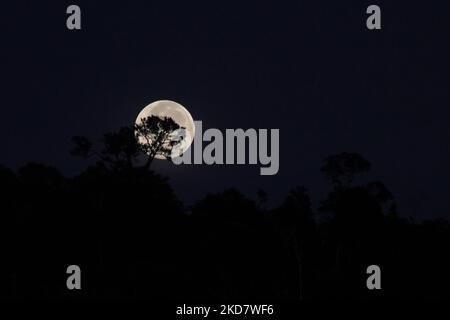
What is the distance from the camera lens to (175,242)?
45.4 metres

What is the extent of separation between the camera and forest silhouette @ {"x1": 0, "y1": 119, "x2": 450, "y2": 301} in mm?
40938

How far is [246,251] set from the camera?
1789 inches

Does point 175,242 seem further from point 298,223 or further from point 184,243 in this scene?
point 298,223

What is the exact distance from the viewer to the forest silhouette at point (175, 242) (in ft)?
134

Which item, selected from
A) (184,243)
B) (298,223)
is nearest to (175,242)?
(184,243)

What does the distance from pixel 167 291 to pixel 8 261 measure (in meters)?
7.21

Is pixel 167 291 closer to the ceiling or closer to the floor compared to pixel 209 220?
closer to the floor

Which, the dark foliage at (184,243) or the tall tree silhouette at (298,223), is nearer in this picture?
the dark foliage at (184,243)

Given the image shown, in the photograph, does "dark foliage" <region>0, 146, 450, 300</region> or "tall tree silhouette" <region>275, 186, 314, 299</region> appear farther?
"tall tree silhouette" <region>275, 186, 314, 299</region>
